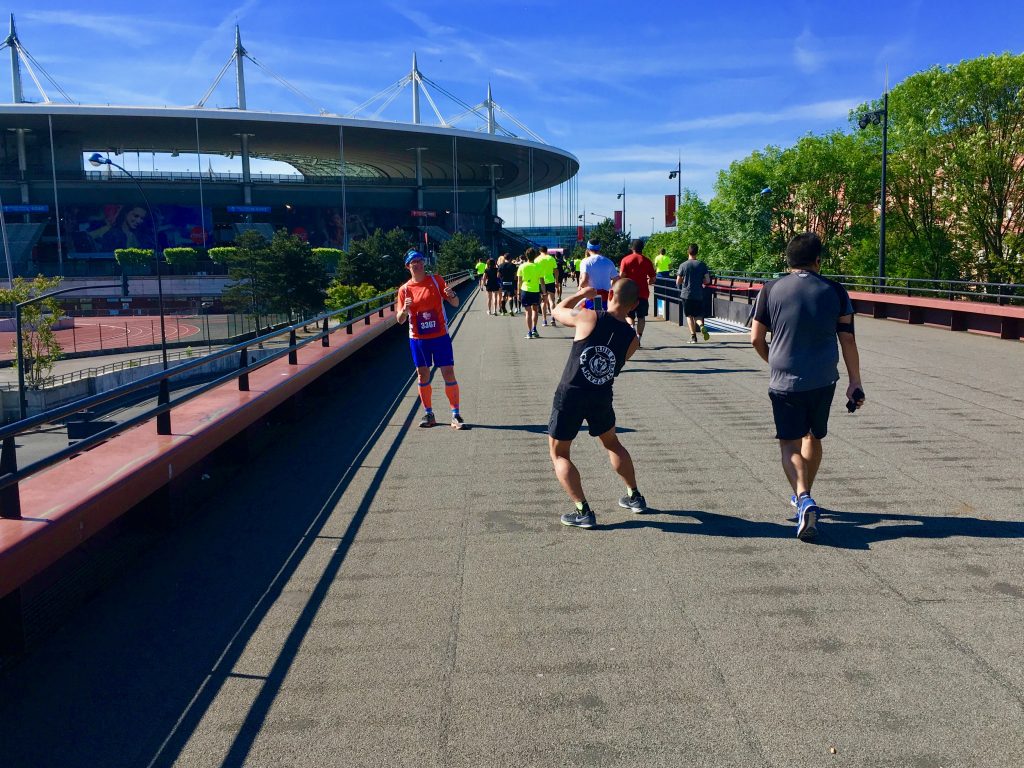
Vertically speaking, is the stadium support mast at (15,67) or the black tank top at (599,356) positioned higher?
the stadium support mast at (15,67)

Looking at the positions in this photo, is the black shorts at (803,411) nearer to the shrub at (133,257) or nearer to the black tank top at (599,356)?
the black tank top at (599,356)

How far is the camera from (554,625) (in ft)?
13.4

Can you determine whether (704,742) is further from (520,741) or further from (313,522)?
(313,522)

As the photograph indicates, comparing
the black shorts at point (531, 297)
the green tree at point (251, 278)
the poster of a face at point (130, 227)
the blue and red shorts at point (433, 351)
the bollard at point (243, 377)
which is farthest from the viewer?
the poster of a face at point (130, 227)

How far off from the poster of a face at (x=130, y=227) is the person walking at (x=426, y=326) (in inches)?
3601

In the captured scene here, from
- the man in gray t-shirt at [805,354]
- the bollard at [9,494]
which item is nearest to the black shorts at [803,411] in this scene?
the man in gray t-shirt at [805,354]

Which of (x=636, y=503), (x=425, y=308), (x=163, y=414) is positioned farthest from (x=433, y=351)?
(x=636, y=503)

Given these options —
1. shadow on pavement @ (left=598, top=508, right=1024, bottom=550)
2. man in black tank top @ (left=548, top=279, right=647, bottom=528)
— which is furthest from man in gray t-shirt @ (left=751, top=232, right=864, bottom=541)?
man in black tank top @ (left=548, top=279, right=647, bottom=528)

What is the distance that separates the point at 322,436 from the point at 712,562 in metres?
5.03

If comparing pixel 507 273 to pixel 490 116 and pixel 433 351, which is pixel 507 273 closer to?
pixel 433 351

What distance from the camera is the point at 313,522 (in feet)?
19.3

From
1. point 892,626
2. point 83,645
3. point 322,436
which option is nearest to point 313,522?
point 83,645

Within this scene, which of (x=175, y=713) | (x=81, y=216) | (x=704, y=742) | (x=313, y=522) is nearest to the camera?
(x=704, y=742)

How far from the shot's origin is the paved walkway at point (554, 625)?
3.14m
